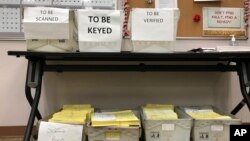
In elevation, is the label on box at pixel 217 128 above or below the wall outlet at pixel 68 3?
below

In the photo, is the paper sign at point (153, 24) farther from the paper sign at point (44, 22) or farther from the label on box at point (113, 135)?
the label on box at point (113, 135)

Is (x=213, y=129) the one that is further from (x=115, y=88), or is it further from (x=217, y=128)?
(x=115, y=88)

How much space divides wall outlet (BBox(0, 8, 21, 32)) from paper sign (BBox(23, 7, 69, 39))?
1.72 ft

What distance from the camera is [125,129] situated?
1444 mm

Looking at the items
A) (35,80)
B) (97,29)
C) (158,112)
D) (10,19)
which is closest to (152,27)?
(97,29)

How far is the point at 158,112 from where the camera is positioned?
64.8 inches

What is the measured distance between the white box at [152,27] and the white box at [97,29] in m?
0.09

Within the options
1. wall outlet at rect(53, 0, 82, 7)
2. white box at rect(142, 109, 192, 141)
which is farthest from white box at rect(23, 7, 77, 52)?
white box at rect(142, 109, 192, 141)

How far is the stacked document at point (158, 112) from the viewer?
5.07 feet

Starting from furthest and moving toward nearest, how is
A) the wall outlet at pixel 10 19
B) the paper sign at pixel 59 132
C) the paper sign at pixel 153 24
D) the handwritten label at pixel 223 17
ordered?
1. the handwritten label at pixel 223 17
2. the wall outlet at pixel 10 19
3. the paper sign at pixel 153 24
4. the paper sign at pixel 59 132

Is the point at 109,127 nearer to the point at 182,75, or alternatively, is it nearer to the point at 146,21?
the point at 146,21

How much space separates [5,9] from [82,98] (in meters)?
0.81

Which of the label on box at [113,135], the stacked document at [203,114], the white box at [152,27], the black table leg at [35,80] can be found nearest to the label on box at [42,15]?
the black table leg at [35,80]

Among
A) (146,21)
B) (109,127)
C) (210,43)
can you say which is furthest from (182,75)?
(109,127)
